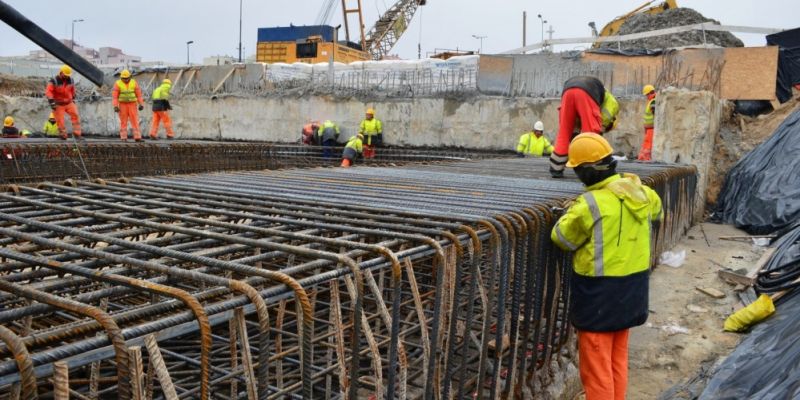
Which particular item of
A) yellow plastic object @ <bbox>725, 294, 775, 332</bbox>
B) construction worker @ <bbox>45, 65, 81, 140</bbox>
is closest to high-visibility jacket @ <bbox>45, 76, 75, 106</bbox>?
construction worker @ <bbox>45, 65, 81, 140</bbox>

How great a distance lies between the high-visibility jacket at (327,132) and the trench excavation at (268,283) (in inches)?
352

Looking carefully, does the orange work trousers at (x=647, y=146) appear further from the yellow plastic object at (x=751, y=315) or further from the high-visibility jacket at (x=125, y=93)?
the high-visibility jacket at (x=125, y=93)

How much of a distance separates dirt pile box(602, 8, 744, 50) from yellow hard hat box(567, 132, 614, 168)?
1756cm

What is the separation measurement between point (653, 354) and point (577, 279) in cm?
227

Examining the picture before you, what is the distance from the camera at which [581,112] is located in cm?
642

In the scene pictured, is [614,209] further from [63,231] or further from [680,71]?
[680,71]

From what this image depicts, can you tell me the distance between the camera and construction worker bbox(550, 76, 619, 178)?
6.41 metres

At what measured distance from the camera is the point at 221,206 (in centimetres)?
386

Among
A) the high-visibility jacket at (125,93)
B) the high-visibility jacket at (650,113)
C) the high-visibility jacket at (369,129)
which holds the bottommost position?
the high-visibility jacket at (369,129)

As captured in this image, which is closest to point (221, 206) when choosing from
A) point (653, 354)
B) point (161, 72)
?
point (653, 354)

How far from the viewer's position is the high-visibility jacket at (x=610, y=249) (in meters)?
3.51

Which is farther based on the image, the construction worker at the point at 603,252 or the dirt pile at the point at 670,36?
the dirt pile at the point at 670,36

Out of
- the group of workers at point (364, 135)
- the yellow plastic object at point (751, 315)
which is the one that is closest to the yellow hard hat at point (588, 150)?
the yellow plastic object at point (751, 315)

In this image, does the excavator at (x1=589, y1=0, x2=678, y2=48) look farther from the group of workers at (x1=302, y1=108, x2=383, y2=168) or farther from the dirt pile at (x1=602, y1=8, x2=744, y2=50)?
the group of workers at (x1=302, y1=108, x2=383, y2=168)
